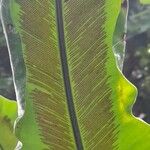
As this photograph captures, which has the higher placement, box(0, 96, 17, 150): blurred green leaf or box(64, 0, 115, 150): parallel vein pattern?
box(64, 0, 115, 150): parallel vein pattern

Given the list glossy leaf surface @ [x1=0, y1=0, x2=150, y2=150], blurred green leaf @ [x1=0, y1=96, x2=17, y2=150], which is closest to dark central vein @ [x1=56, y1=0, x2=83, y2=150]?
glossy leaf surface @ [x1=0, y1=0, x2=150, y2=150]

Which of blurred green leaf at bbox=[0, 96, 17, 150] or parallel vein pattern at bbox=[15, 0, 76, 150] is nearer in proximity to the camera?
parallel vein pattern at bbox=[15, 0, 76, 150]

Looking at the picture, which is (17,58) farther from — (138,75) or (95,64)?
(138,75)

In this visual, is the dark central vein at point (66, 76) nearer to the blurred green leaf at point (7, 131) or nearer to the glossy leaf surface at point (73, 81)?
the glossy leaf surface at point (73, 81)

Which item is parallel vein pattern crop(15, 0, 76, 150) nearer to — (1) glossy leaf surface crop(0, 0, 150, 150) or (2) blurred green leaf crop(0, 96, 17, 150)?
(1) glossy leaf surface crop(0, 0, 150, 150)

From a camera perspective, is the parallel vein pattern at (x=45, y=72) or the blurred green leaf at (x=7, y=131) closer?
the parallel vein pattern at (x=45, y=72)

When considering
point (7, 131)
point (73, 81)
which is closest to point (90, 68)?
point (73, 81)

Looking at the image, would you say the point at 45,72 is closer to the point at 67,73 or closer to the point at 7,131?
the point at 67,73

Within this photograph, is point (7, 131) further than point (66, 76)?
Yes

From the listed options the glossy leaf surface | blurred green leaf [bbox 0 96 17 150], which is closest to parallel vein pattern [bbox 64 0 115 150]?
the glossy leaf surface

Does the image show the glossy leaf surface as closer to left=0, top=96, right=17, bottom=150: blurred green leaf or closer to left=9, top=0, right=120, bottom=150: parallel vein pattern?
left=9, top=0, right=120, bottom=150: parallel vein pattern

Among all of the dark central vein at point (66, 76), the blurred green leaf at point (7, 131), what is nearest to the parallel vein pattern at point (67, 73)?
the dark central vein at point (66, 76)

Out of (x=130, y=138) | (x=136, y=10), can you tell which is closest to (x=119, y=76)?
(x=130, y=138)
